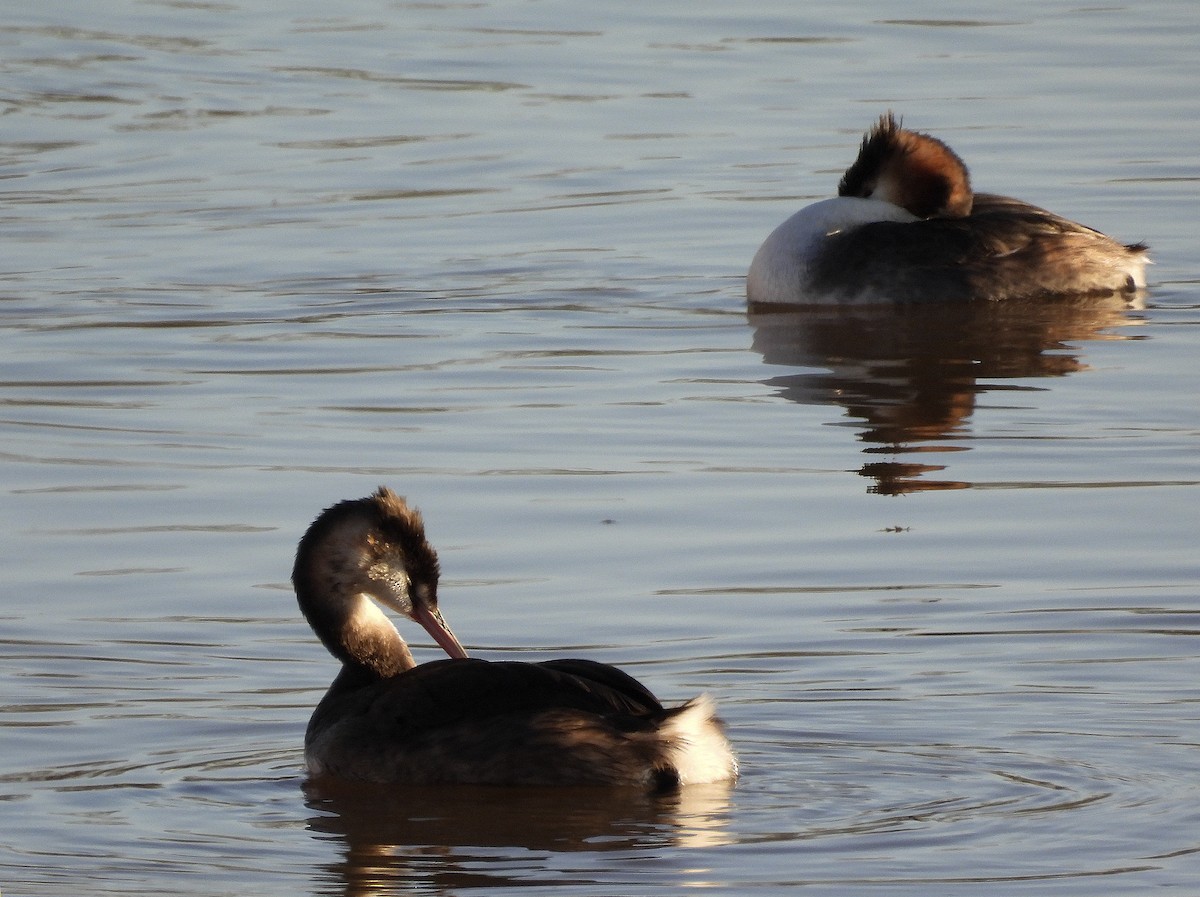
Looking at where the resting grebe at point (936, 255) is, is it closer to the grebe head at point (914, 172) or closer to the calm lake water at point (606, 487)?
the grebe head at point (914, 172)

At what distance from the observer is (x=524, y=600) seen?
8.64 m

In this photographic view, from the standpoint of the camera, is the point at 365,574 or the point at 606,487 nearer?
the point at 365,574

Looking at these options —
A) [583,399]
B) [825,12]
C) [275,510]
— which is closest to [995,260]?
[583,399]

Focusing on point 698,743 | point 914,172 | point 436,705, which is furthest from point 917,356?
point 698,743

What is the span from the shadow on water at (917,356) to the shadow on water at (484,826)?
3.21 m

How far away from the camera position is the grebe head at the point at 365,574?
7625 mm

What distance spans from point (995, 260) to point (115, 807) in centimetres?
823

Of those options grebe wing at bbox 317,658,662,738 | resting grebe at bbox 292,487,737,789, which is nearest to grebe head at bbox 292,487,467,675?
resting grebe at bbox 292,487,737,789

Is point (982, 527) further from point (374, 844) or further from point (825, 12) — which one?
point (825, 12)

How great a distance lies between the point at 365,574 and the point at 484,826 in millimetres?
993

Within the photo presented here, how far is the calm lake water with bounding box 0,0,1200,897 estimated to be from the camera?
6824 mm

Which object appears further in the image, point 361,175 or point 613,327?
point 361,175

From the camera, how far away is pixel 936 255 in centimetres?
1420

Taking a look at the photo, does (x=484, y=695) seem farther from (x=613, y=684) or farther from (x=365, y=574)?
(x=365, y=574)
